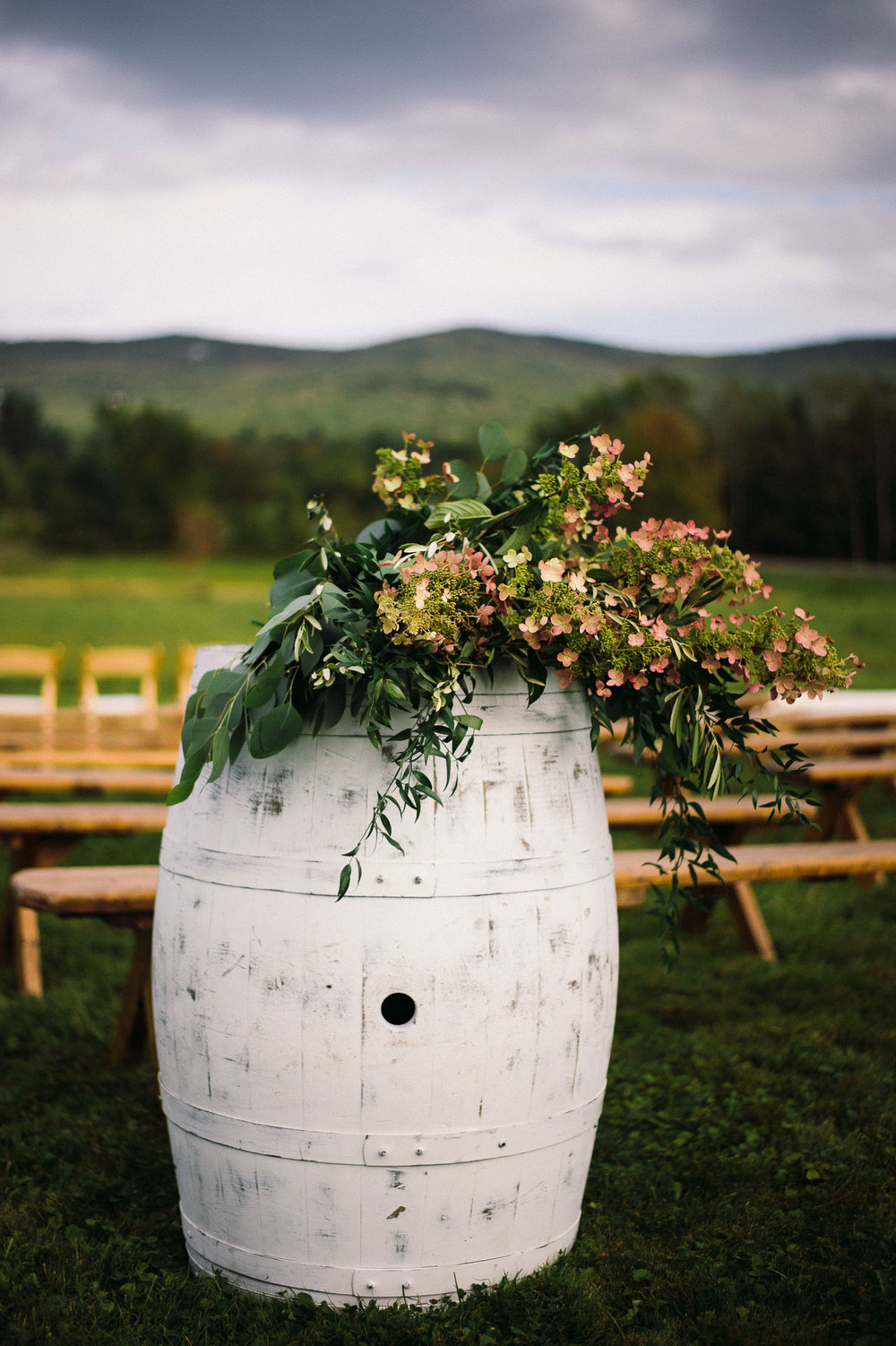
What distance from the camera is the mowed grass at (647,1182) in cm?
219

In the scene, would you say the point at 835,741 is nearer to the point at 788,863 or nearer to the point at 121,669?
the point at 788,863

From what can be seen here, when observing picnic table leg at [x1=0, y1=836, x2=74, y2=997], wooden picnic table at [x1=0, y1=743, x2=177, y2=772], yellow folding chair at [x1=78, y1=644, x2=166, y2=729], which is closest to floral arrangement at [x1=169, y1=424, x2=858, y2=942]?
picnic table leg at [x1=0, y1=836, x2=74, y2=997]

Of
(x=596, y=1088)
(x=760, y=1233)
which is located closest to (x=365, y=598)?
(x=596, y=1088)

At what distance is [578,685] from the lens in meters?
2.32

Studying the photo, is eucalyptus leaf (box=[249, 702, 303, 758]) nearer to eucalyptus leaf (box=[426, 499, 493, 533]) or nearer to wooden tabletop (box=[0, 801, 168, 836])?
eucalyptus leaf (box=[426, 499, 493, 533])

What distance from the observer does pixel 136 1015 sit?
3.59 meters

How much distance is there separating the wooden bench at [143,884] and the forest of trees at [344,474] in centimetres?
3045

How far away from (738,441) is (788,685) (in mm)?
42573

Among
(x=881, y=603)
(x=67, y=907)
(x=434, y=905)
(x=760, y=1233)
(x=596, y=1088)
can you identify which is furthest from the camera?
(x=881, y=603)

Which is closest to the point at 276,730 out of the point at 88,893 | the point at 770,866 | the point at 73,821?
the point at 88,893

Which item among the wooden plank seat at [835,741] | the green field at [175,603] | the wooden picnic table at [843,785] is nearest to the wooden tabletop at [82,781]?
the wooden picnic table at [843,785]

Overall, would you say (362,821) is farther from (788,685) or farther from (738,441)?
(738,441)

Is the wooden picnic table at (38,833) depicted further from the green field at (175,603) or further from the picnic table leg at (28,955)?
the green field at (175,603)

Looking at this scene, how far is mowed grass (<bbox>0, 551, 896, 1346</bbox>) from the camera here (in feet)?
7.17
